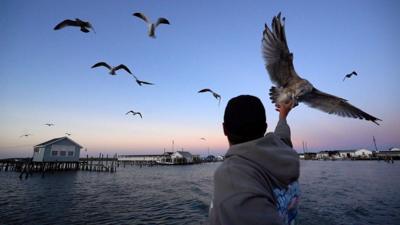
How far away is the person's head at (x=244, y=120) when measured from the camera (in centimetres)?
152

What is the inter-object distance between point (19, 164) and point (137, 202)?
169 feet

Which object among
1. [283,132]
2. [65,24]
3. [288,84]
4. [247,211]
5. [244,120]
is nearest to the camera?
[247,211]

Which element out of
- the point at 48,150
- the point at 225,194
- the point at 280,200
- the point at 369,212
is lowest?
the point at 369,212

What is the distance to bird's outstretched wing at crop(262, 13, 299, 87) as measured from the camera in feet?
15.5

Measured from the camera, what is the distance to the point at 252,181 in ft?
4.08

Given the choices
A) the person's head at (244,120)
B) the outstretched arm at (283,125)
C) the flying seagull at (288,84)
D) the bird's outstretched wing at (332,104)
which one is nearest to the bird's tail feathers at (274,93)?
the flying seagull at (288,84)

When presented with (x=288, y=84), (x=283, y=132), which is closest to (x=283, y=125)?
(x=283, y=132)

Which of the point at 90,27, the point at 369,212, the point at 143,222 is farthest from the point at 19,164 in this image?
the point at 369,212

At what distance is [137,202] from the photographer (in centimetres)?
2133

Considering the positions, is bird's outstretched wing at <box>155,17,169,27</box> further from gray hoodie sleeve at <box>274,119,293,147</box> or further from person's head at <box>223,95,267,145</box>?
person's head at <box>223,95,267,145</box>

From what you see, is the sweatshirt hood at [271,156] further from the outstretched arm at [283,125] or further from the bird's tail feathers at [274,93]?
the bird's tail feathers at [274,93]

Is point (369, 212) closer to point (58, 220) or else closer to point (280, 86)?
point (280, 86)

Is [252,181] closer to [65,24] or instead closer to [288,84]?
[288,84]

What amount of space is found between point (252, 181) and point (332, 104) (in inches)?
201
